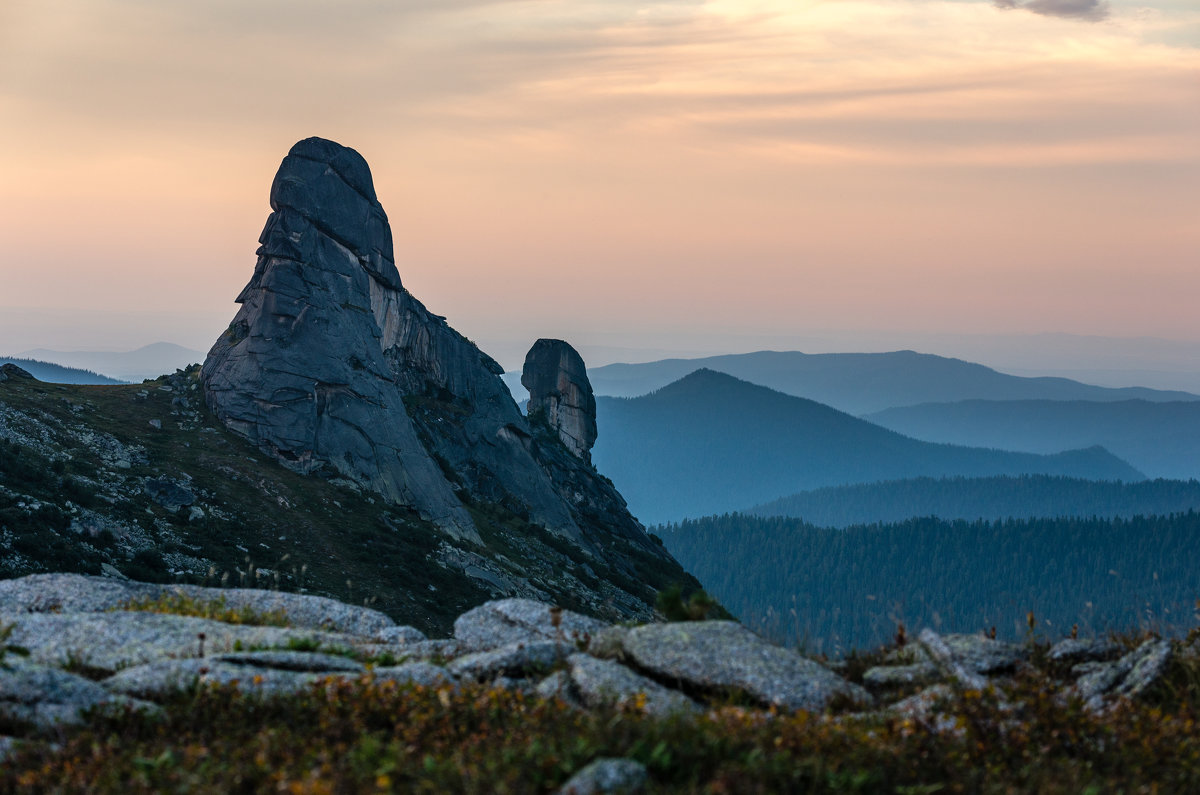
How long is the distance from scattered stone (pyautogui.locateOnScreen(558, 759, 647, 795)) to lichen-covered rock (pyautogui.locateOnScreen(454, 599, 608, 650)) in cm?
600

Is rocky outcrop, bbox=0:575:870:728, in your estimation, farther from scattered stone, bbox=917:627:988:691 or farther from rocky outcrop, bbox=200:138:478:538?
rocky outcrop, bbox=200:138:478:538

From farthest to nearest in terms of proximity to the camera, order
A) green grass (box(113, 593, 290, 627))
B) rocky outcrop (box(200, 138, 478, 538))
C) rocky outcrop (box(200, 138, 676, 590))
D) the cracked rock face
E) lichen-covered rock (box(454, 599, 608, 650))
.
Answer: rocky outcrop (box(200, 138, 676, 590)) → the cracked rock face → rocky outcrop (box(200, 138, 478, 538)) → green grass (box(113, 593, 290, 627)) → lichen-covered rock (box(454, 599, 608, 650))

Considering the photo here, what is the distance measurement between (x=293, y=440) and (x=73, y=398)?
12385mm

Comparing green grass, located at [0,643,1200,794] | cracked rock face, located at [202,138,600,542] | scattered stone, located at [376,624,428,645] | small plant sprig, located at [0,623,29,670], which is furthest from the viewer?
cracked rock face, located at [202,138,600,542]

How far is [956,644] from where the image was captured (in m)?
13.9

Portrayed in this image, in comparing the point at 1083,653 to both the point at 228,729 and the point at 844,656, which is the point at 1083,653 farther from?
the point at 228,729

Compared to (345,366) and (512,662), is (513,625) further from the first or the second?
(345,366)

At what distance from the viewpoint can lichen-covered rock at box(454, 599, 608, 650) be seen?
48.5 feet

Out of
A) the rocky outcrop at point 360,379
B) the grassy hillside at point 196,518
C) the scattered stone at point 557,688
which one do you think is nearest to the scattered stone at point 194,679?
the scattered stone at point 557,688

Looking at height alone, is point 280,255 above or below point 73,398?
above

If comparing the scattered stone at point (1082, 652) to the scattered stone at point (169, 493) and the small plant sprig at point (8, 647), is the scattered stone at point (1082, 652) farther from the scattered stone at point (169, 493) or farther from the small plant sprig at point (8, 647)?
the scattered stone at point (169, 493)

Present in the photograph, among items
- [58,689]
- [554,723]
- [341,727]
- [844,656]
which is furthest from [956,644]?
[58,689]

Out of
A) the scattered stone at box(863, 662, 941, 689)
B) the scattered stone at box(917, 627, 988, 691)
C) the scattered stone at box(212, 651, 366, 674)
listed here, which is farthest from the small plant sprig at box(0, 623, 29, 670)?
the scattered stone at box(917, 627, 988, 691)

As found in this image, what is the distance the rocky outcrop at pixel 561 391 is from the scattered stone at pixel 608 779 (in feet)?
332
